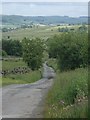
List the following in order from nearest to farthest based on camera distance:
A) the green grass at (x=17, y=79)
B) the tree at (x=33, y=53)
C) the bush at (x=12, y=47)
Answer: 1. the green grass at (x=17, y=79)
2. the tree at (x=33, y=53)
3. the bush at (x=12, y=47)

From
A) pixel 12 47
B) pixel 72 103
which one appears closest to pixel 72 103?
pixel 72 103

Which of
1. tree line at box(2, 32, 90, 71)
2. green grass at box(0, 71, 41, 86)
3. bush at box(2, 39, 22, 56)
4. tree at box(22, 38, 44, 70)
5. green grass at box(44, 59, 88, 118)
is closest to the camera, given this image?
green grass at box(44, 59, 88, 118)

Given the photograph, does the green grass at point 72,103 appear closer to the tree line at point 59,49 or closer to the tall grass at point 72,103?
the tall grass at point 72,103

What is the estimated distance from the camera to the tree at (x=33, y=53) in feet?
279

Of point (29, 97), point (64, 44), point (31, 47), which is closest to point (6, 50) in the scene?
point (31, 47)

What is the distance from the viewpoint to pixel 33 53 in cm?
8806

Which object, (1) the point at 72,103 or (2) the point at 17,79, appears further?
(2) the point at 17,79

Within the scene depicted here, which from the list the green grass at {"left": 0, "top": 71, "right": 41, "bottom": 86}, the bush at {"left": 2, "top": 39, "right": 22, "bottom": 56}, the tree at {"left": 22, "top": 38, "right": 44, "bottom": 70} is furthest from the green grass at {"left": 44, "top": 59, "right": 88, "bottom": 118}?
the bush at {"left": 2, "top": 39, "right": 22, "bottom": 56}

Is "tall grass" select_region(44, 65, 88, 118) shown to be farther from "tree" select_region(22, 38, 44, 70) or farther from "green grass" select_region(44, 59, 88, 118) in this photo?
"tree" select_region(22, 38, 44, 70)

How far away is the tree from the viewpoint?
85.1m

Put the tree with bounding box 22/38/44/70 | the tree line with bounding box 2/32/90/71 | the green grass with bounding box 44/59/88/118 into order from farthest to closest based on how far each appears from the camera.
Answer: the tree with bounding box 22/38/44/70
the tree line with bounding box 2/32/90/71
the green grass with bounding box 44/59/88/118

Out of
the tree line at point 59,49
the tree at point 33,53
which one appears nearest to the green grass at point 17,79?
the tree line at point 59,49

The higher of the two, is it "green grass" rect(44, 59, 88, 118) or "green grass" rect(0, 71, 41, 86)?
"green grass" rect(44, 59, 88, 118)

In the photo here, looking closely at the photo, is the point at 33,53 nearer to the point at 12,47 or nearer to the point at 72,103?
the point at 12,47
